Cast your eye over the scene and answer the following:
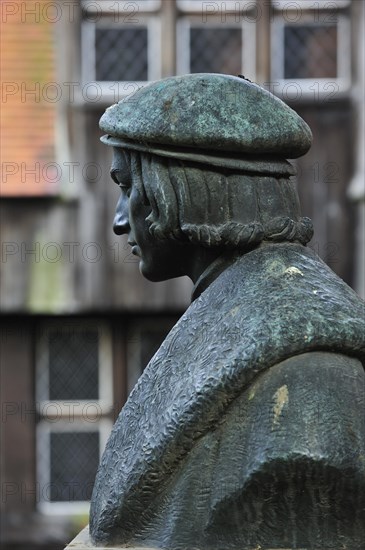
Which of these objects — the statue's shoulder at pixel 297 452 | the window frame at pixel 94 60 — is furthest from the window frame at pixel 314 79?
the statue's shoulder at pixel 297 452

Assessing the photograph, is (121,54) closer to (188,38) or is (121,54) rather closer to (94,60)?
(94,60)

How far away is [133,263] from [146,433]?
18.4 ft

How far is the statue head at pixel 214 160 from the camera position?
10.3ft

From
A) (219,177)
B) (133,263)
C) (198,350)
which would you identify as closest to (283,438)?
(198,350)

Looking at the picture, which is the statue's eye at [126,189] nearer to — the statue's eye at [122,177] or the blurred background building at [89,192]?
the statue's eye at [122,177]

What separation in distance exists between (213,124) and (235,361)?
0.55 metres

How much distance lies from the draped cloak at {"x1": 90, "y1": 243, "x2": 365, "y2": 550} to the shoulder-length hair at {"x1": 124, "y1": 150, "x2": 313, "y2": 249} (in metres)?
0.11

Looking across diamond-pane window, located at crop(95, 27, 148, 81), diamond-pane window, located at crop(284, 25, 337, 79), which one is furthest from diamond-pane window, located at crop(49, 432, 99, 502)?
diamond-pane window, located at crop(284, 25, 337, 79)

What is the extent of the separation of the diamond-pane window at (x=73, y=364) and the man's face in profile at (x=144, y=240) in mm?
5898

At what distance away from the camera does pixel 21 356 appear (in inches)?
355

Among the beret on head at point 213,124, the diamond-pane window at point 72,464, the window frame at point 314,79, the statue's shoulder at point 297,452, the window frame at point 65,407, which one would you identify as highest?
the window frame at point 314,79

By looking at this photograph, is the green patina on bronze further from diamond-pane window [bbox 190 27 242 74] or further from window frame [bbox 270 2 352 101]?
diamond-pane window [bbox 190 27 242 74]

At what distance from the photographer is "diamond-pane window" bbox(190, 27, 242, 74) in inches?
351

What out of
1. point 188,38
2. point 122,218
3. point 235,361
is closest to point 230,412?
point 235,361
